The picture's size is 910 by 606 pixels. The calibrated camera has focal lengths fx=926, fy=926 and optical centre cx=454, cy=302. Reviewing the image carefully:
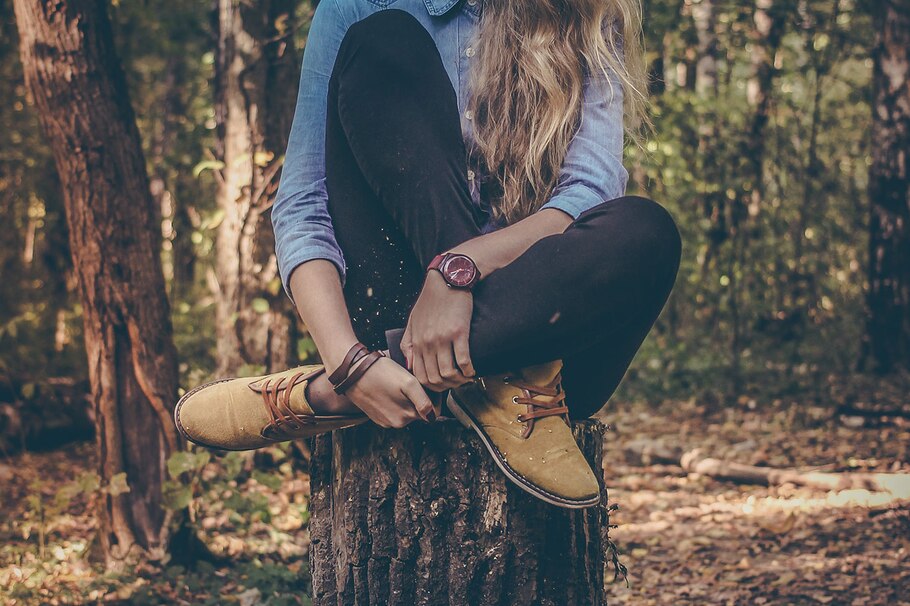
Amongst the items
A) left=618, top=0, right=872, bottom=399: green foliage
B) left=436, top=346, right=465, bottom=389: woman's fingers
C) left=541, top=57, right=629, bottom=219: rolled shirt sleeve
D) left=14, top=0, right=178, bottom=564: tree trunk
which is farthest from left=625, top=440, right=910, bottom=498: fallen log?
left=436, top=346, right=465, bottom=389: woman's fingers

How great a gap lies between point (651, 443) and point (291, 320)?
223 cm

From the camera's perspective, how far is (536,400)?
6.19 ft

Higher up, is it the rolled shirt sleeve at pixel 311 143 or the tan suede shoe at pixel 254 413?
the rolled shirt sleeve at pixel 311 143

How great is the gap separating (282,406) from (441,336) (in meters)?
0.45

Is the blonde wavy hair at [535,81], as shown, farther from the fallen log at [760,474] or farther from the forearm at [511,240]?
the fallen log at [760,474]

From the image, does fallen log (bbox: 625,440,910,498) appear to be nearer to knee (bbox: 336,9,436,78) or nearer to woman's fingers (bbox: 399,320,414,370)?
woman's fingers (bbox: 399,320,414,370)

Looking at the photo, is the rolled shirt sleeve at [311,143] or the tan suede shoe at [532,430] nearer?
the tan suede shoe at [532,430]

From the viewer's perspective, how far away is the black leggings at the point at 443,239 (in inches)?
70.9

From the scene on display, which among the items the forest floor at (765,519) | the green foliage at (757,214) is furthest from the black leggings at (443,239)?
the green foliage at (757,214)

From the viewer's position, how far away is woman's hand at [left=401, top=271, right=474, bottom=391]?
1.77 meters

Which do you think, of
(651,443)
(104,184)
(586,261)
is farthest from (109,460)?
(651,443)

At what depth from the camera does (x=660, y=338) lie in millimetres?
7906

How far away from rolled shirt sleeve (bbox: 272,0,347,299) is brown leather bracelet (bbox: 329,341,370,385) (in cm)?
34

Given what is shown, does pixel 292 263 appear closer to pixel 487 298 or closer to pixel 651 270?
pixel 487 298
